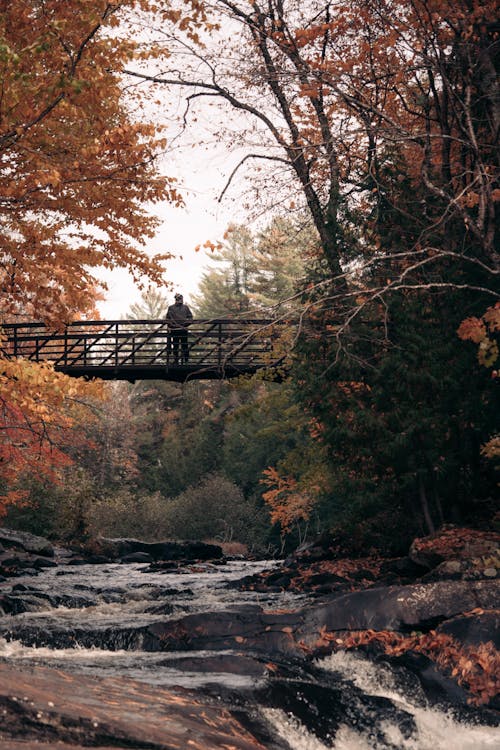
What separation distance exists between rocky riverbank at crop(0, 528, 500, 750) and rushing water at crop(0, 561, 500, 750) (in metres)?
0.03

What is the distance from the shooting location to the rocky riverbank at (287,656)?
4.36 meters

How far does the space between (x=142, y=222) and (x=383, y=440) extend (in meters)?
5.81

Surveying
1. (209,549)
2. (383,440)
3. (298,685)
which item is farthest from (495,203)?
(209,549)

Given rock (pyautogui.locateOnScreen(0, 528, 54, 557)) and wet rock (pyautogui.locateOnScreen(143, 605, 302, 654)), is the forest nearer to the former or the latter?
wet rock (pyautogui.locateOnScreen(143, 605, 302, 654))

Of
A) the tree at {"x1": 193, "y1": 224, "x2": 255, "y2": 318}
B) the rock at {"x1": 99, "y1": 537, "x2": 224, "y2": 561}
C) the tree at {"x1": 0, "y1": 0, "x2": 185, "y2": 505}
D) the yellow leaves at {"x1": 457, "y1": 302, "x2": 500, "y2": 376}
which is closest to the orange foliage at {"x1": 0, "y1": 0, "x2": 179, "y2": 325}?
the tree at {"x1": 0, "y1": 0, "x2": 185, "y2": 505}

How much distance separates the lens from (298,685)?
6.35 m

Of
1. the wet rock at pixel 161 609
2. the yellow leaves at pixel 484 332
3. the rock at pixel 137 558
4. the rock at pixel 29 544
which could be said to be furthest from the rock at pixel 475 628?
the rock at pixel 137 558

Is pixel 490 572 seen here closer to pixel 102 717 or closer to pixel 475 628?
pixel 475 628

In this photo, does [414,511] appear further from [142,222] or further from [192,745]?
[192,745]

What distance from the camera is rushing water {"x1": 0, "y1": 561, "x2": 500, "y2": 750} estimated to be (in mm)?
5734

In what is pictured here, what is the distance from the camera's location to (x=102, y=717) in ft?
14.0

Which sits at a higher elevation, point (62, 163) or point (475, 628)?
point (62, 163)

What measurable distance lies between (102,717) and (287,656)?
11.9ft

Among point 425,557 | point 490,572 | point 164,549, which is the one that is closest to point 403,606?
point 490,572
